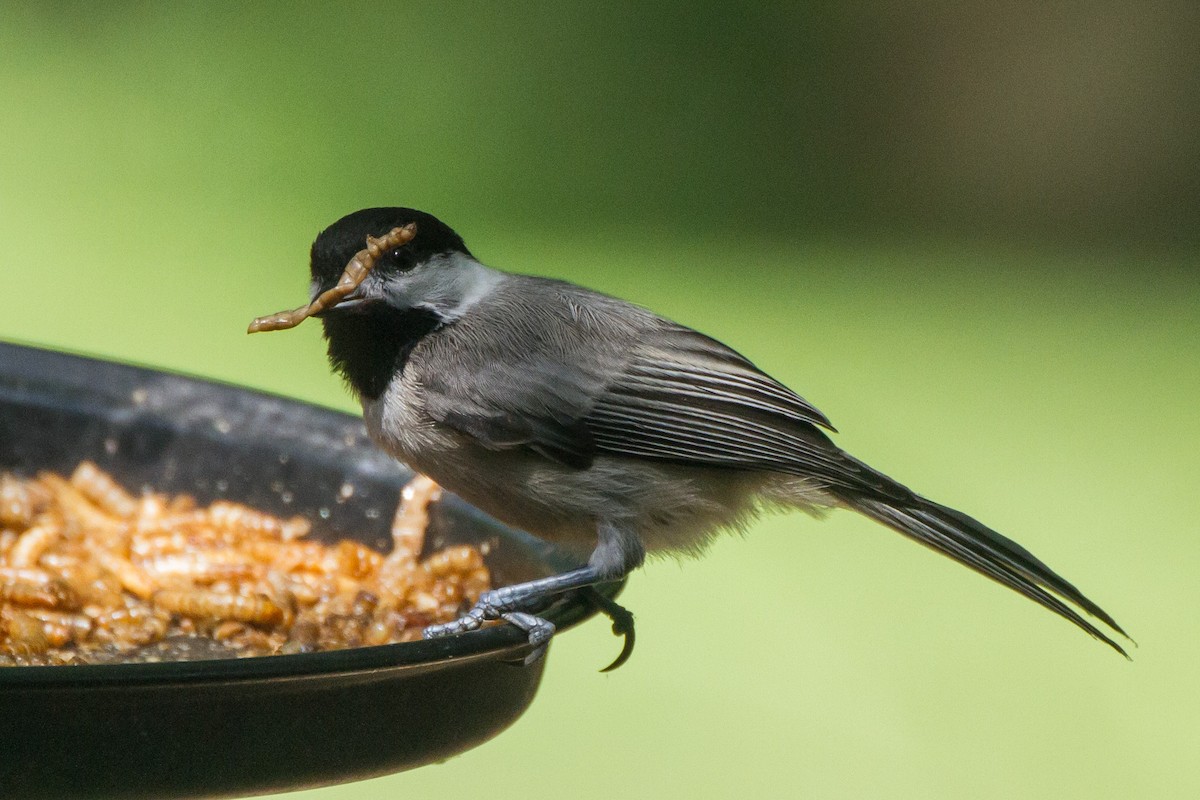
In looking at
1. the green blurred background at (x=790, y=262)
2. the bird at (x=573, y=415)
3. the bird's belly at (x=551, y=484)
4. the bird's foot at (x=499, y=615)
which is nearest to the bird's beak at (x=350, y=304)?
the bird at (x=573, y=415)

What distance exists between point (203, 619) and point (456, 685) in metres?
0.44

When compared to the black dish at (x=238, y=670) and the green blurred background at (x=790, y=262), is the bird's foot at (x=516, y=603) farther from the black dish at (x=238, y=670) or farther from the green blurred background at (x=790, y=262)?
the green blurred background at (x=790, y=262)

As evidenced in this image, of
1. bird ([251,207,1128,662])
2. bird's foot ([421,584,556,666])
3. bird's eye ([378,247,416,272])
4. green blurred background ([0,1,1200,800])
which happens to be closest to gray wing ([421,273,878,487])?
bird ([251,207,1128,662])

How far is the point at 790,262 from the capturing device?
607cm

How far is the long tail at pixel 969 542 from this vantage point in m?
2.00

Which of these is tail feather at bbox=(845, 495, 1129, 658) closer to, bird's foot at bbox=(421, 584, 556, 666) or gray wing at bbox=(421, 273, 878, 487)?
gray wing at bbox=(421, 273, 878, 487)

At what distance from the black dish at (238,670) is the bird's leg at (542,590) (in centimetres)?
3

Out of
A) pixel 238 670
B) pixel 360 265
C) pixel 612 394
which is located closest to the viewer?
pixel 238 670

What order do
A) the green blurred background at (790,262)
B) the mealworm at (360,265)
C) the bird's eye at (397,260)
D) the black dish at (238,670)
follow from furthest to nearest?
the green blurred background at (790,262)
the bird's eye at (397,260)
the mealworm at (360,265)
the black dish at (238,670)

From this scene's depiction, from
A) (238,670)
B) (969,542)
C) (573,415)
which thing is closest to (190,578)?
(573,415)

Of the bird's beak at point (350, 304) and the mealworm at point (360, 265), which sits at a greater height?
the mealworm at point (360, 265)

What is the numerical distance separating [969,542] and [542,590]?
26.0 inches

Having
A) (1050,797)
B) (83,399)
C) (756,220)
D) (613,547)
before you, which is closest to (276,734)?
(613,547)

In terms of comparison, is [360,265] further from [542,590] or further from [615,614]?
[615,614]
